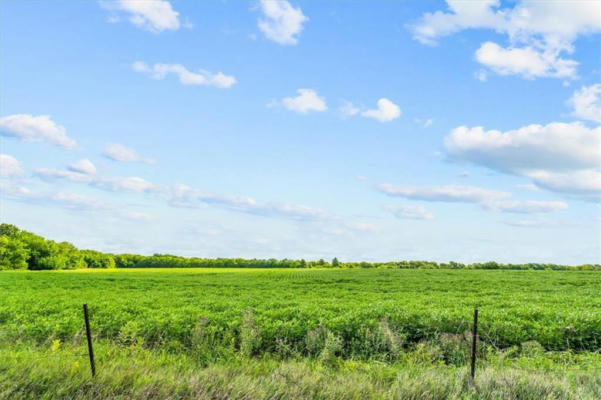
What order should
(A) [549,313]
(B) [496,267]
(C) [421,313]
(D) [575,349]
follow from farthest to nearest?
(B) [496,267], (A) [549,313], (C) [421,313], (D) [575,349]

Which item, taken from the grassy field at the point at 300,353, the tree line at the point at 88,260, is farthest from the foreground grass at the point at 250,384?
the tree line at the point at 88,260

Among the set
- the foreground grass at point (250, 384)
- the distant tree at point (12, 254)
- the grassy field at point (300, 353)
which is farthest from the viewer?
the distant tree at point (12, 254)

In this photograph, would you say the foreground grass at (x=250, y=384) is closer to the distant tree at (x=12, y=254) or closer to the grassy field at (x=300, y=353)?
the grassy field at (x=300, y=353)

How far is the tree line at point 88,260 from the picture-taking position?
64.4m

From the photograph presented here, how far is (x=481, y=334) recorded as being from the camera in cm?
1021

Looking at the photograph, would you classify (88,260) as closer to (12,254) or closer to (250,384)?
(12,254)

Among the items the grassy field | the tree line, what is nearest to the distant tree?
the tree line

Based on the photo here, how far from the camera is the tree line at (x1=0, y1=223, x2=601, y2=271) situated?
211ft

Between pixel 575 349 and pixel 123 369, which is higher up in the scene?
pixel 123 369

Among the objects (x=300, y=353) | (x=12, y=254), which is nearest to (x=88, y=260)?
(x=12, y=254)

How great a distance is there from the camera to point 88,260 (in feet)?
267

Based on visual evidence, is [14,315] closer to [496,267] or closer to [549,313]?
A: [549,313]

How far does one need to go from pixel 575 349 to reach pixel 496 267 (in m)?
63.3

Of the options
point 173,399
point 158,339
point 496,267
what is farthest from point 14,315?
point 496,267
